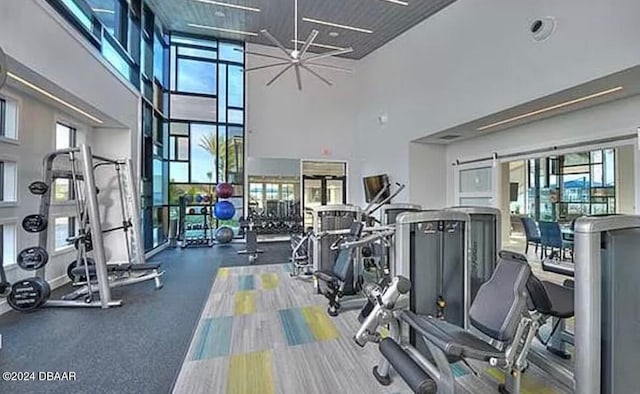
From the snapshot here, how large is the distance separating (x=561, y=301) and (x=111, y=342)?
12.2ft

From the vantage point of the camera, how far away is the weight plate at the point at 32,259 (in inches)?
148

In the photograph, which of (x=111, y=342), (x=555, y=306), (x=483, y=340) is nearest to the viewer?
(x=483, y=340)

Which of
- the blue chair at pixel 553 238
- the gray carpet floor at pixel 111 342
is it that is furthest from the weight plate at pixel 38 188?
the blue chair at pixel 553 238

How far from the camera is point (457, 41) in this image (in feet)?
22.4

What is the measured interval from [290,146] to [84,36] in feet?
21.0

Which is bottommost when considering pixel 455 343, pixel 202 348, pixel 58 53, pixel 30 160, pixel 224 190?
pixel 202 348

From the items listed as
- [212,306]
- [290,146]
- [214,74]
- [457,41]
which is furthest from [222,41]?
[212,306]

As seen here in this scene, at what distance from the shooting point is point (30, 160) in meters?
4.35

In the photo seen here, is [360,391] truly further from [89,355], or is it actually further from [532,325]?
[89,355]

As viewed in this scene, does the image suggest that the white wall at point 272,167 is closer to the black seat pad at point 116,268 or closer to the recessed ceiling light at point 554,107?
the recessed ceiling light at point 554,107

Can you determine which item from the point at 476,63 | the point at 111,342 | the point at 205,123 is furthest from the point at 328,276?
the point at 205,123

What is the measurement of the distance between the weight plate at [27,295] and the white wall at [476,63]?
6.87 m

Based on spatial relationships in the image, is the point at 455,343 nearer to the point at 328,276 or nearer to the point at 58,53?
the point at 328,276

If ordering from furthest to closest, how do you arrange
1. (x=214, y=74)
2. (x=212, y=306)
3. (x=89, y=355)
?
(x=214, y=74) < (x=212, y=306) < (x=89, y=355)
